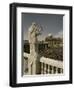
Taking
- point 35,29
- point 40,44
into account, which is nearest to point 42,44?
point 40,44

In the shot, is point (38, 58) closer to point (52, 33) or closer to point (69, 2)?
point (52, 33)

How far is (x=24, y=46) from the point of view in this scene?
1.95 meters

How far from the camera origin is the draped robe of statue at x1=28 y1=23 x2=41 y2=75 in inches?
77.4

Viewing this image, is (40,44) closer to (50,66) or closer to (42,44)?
(42,44)

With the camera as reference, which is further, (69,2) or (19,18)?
(69,2)

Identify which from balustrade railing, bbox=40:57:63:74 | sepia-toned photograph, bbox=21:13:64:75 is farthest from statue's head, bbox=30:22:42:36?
balustrade railing, bbox=40:57:63:74

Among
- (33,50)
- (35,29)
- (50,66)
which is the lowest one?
(50,66)

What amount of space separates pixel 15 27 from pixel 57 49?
1.19 ft

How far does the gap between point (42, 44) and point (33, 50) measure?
8 centimetres

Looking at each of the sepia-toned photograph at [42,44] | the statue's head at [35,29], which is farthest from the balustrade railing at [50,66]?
the statue's head at [35,29]

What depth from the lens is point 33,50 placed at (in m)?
1.97

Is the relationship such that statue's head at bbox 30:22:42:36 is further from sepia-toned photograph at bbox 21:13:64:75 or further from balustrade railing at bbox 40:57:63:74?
balustrade railing at bbox 40:57:63:74

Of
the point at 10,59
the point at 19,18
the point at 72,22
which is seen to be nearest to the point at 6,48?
the point at 10,59

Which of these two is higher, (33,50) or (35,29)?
(35,29)
